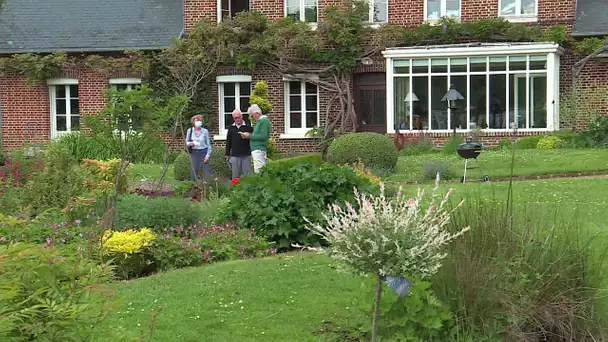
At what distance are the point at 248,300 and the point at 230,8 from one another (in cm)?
1978

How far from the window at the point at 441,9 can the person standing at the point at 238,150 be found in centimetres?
1136

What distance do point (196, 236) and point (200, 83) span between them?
51.5ft

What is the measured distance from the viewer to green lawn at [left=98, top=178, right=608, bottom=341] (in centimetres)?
564

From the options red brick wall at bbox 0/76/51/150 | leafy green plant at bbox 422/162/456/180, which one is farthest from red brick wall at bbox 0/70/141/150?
leafy green plant at bbox 422/162/456/180

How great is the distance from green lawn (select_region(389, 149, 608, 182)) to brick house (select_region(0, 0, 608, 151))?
3.82 m

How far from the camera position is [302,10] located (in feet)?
80.6

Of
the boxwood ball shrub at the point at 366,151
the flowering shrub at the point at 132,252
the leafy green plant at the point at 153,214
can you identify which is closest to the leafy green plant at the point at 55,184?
the leafy green plant at the point at 153,214

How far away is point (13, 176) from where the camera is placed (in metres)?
12.6

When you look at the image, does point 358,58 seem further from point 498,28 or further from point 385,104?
point 498,28

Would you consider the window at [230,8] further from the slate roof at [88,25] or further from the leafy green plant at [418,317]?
the leafy green plant at [418,317]

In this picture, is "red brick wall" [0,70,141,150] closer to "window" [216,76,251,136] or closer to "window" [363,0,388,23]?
"window" [216,76,251,136]

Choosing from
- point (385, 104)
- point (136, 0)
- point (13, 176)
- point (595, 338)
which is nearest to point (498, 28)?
point (385, 104)

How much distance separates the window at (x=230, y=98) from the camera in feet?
81.7

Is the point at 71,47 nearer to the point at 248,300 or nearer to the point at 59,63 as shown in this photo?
the point at 59,63
